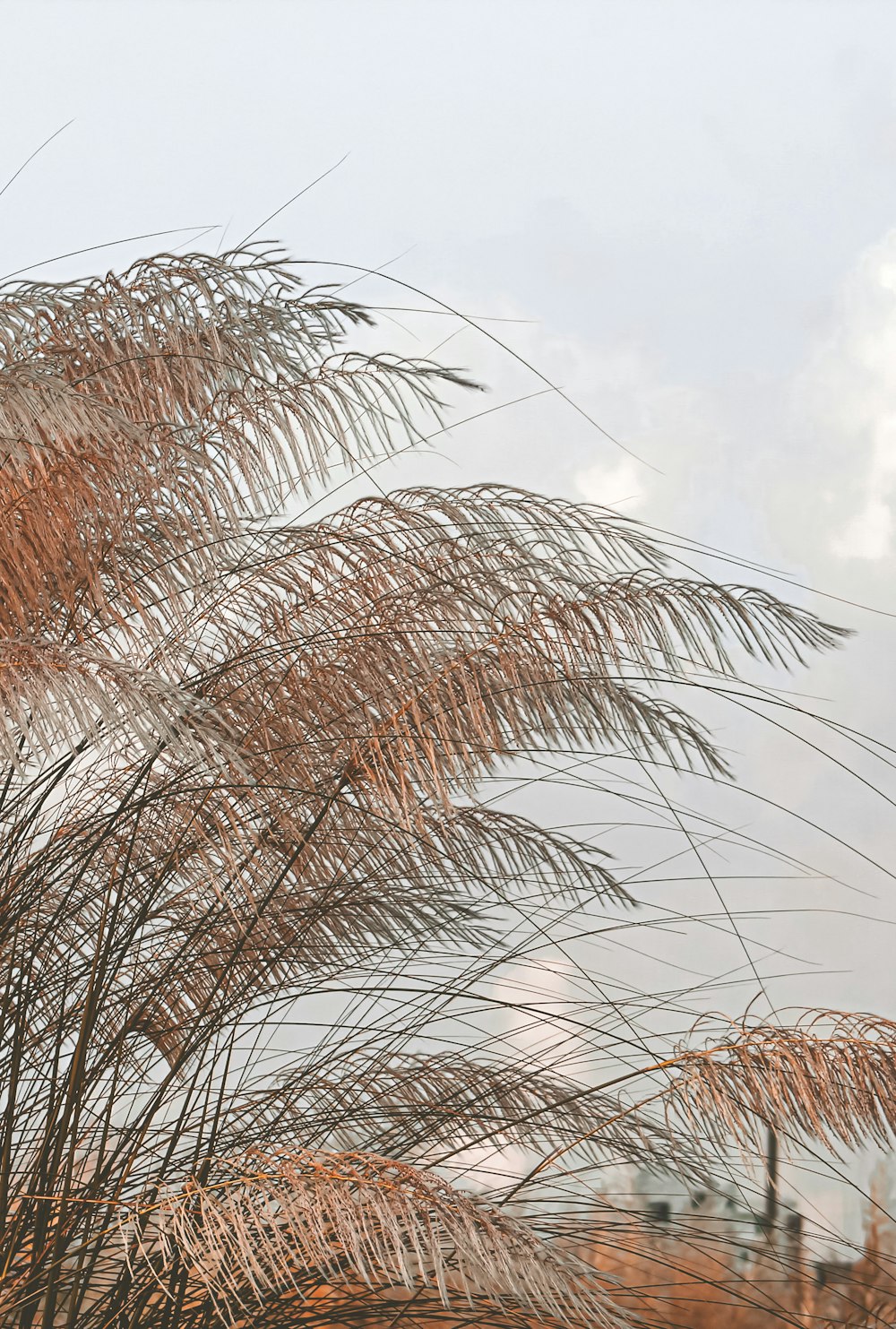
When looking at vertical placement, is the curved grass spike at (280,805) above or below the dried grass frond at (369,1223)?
above

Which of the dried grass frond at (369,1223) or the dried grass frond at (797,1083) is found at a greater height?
the dried grass frond at (797,1083)

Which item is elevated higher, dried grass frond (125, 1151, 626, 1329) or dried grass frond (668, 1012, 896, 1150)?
dried grass frond (668, 1012, 896, 1150)

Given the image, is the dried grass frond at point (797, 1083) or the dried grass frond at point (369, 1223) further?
the dried grass frond at point (797, 1083)

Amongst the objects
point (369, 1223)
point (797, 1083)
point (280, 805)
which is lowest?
point (369, 1223)

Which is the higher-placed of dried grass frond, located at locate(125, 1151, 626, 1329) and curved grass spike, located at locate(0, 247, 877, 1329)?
curved grass spike, located at locate(0, 247, 877, 1329)

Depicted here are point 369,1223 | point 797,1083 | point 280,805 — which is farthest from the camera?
point 280,805

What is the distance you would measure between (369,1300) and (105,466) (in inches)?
62.1

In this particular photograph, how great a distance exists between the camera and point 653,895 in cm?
292

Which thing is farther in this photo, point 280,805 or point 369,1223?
point 280,805

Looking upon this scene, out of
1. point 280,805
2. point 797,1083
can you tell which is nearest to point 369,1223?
point 797,1083

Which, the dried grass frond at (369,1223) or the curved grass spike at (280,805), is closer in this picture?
the dried grass frond at (369,1223)

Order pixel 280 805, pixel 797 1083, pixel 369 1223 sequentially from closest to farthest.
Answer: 1. pixel 369 1223
2. pixel 797 1083
3. pixel 280 805

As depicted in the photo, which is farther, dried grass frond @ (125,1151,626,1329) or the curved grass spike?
the curved grass spike

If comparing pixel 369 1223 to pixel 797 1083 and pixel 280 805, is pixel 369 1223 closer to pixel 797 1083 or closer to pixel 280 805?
pixel 797 1083
